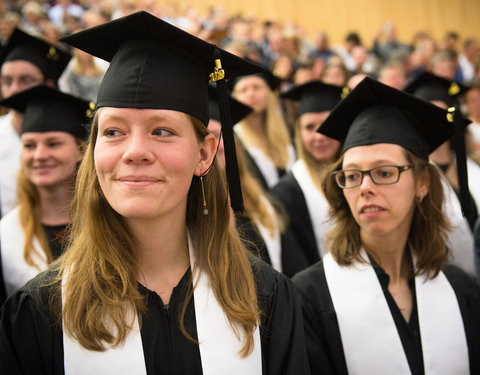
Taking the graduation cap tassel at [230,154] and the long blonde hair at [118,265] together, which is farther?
the graduation cap tassel at [230,154]

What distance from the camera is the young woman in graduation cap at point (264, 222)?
10.9 feet

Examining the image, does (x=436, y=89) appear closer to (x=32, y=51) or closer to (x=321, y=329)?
(x=321, y=329)

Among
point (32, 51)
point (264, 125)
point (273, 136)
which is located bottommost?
point (273, 136)

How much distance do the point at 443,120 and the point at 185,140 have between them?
1.50m

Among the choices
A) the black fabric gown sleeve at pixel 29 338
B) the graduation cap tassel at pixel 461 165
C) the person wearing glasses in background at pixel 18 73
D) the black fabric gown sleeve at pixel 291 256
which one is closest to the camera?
the black fabric gown sleeve at pixel 29 338

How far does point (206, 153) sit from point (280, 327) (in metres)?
0.72

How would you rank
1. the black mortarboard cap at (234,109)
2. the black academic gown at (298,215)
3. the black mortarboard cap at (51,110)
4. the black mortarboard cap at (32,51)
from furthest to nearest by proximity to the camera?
1. the black mortarboard cap at (32,51)
2. the black academic gown at (298,215)
3. the black mortarboard cap at (234,109)
4. the black mortarboard cap at (51,110)

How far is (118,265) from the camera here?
177cm

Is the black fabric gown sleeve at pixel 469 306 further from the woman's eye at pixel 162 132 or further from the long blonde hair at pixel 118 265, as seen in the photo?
the woman's eye at pixel 162 132

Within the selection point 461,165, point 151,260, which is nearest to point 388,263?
point 461,165

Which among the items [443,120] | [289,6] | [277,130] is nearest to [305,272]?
[443,120]

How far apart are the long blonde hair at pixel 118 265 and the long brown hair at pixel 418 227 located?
0.76 m

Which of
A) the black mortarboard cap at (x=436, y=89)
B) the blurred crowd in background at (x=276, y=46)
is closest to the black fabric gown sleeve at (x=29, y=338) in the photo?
the blurred crowd in background at (x=276, y=46)

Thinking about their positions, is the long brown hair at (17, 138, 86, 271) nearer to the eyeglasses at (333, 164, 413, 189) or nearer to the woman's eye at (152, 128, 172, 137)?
the woman's eye at (152, 128, 172, 137)
